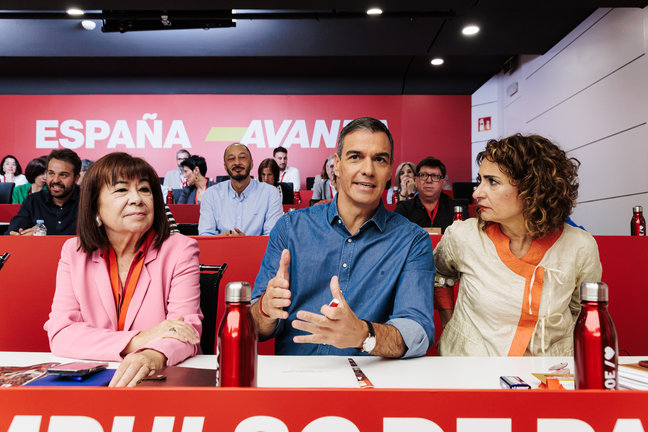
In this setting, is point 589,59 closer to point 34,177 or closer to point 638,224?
point 638,224

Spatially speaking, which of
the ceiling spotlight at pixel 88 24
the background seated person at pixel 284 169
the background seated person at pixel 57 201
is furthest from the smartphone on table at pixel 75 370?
the ceiling spotlight at pixel 88 24

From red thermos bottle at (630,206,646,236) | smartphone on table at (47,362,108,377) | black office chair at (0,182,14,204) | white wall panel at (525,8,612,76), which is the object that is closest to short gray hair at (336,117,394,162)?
smartphone on table at (47,362,108,377)

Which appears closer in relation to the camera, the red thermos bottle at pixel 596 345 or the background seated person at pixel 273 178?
the red thermos bottle at pixel 596 345

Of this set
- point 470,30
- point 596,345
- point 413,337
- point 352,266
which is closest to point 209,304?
point 352,266

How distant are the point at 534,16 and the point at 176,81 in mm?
6629

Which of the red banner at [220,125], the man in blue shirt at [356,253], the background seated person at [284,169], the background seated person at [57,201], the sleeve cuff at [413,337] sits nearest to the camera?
the sleeve cuff at [413,337]

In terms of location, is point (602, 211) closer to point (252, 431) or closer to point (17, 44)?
point (252, 431)

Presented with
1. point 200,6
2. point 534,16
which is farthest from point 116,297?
point 534,16

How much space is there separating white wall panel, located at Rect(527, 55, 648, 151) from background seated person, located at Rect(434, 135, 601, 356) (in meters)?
3.66

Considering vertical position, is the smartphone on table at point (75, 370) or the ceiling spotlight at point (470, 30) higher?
the ceiling spotlight at point (470, 30)

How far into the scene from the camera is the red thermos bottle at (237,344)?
0.71m

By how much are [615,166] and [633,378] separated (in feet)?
16.5

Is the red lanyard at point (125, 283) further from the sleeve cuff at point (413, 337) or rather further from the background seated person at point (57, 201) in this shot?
the background seated person at point (57, 201)

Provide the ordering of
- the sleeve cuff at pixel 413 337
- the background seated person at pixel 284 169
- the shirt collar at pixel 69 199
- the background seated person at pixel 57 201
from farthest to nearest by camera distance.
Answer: the background seated person at pixel 284 169, the shirt collar at pixel 69 199, the background seated person at pixel 57 201, the sleeve cuff at pixel 413 337
